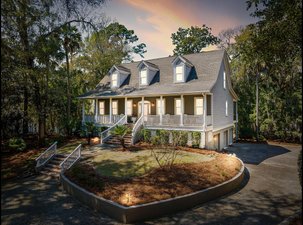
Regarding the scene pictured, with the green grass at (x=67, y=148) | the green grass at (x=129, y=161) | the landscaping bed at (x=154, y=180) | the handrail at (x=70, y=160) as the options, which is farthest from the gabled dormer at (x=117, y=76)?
the landscaping bed at (x=154, y=180)

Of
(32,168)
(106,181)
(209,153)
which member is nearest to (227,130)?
(209,153)

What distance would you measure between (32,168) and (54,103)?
1290cm

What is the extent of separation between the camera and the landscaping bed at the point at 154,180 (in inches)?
340

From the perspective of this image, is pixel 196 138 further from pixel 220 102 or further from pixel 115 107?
pixel 115 107

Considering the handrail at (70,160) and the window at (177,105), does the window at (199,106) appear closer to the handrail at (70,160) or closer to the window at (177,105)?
the window at (177,105)

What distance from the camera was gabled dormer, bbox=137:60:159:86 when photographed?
22.8 m

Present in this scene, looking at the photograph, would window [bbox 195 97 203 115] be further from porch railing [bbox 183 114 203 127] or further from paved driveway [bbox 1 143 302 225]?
paved driveway [bbox 1 143 302 225]

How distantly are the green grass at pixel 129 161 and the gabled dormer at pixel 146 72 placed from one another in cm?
915

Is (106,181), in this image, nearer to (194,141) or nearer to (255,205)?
(255,205)

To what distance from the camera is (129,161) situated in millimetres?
13703

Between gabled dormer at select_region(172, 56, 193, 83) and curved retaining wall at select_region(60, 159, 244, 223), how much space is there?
12448 mm

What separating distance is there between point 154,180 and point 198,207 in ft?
7.80

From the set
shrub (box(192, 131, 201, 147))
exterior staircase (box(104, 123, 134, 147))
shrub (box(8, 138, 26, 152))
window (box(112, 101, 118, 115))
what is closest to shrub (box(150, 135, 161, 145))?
exterior staircase (box(104, 123, 134, 147))

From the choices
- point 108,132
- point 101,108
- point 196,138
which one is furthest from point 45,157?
point 101,108
